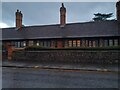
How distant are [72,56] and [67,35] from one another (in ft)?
43.8

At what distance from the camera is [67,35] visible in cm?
3356

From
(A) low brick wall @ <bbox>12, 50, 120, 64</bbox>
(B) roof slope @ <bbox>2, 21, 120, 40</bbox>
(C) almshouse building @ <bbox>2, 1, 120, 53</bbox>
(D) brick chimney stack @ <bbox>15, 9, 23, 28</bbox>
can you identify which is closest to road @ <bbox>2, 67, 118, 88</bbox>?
(A) low brick wall @ <bbox>12, 50, 120, 64</bbox>

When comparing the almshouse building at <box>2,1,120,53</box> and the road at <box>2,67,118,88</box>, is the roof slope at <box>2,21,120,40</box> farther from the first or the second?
the road at <box>2,67,118,88</box>

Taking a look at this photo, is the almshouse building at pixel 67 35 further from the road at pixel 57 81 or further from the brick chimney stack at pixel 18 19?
the road at pixel 57 81

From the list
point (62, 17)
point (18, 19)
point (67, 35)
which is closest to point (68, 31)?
point (67, 35)

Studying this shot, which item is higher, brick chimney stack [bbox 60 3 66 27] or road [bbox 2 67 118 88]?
brick chimney stack [bbox 60 3 66 27]

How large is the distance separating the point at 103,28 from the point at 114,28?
6.71 feet

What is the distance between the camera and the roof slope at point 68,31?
1266 inches

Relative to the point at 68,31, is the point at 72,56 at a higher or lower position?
lower

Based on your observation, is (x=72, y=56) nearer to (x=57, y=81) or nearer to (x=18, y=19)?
(x=57, y=81)

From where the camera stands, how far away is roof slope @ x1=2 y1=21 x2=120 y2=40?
32.2m

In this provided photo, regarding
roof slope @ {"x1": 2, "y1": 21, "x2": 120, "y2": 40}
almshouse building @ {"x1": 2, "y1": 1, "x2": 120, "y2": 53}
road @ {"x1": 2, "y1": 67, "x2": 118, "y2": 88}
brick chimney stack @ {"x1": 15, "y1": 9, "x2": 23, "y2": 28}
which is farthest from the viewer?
brick chimney stack @ {"x1": 15, "y1": 9, "x2": 23, "y2": 28}

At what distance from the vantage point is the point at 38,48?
23.8 meters

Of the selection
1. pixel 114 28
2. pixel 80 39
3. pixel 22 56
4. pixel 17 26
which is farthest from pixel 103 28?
pixel 17 26
